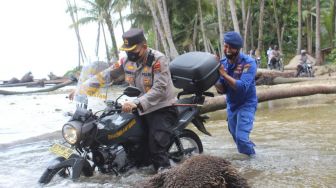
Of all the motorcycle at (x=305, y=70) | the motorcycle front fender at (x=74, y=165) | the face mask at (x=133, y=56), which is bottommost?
the motorcycle at (x=305, y=70)

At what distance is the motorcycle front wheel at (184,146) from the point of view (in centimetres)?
610

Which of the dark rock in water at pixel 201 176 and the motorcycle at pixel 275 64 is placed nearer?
the dark rock in water at pixel 201 176

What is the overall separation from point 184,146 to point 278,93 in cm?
542

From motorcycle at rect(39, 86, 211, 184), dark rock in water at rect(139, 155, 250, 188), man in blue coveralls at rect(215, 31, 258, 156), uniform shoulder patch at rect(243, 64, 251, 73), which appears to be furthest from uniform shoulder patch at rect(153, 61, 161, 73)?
dark rock in water at rect(139, 155, 250, 188)

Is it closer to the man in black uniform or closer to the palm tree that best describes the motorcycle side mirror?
the man in black uniform

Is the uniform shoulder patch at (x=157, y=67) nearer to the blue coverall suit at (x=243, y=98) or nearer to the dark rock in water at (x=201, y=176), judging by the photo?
the blue coverall suit at (x=243, y=98)

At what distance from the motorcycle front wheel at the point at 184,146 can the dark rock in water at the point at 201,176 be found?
258 centimetres

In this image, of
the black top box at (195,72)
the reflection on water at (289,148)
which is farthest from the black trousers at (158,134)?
the reflection on water at (289,148)

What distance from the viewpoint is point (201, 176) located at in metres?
3.22

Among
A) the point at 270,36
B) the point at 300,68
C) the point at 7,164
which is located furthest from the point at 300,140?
the point at 270,36

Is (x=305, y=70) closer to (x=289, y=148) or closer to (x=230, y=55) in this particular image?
(x=289, y=148)

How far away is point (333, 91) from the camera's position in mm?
12023

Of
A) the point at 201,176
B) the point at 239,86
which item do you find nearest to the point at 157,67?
the point at 239,86

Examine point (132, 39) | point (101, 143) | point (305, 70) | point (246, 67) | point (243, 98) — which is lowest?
point (305, 70)
